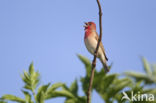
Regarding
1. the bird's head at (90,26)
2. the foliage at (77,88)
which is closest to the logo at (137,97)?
the foliage at (77,88)

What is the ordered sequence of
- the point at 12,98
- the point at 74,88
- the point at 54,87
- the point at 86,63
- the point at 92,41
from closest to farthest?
the point at 12,98
the point at 54,87
the point at 74,88
the point at 86,63
the point at 92,41

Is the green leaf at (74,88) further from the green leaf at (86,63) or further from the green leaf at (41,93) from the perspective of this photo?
the green leaf at (41,93)

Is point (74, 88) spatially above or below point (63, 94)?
above

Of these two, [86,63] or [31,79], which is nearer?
[31,79]

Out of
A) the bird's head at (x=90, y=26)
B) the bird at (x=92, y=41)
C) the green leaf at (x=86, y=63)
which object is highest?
the bird's head at (x=90, y=26)

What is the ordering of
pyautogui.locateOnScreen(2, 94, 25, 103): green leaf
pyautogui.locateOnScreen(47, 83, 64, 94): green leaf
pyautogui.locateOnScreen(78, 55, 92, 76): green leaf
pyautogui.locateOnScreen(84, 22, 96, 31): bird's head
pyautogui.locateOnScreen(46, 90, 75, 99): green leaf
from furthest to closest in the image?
pyautogui.locateOnScreen(84, 22, 96, 31): bird's head
pyautogui.locateOnScreen(78, 55, 92, 76): green leaf
pyautogui.locateOnScreen(46, 90, 75, 99): green leaf
pyautogui.locateOnScreen(47, 83, 64, 94): green leaf
pyautogui.locateOnScreen(2, 94, 25, 103): green leaf

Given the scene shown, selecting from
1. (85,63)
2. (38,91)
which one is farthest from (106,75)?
(38,91)

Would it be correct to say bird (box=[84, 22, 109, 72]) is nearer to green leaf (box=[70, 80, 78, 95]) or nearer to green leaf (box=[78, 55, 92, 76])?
green leaf (box=[78, 55, 92, 76])

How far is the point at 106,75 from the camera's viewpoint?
645cm

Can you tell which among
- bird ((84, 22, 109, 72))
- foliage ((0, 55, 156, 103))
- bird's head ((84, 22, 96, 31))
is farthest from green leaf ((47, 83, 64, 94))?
bird's head ((84, 22, 96, 31))

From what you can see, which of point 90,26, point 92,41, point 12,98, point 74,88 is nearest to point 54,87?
point 74,88

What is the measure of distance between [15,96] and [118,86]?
5.19ft

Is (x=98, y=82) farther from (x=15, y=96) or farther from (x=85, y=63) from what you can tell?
(x=15, y=96)

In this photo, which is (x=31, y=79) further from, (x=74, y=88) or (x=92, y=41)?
(x=92, y=41)
